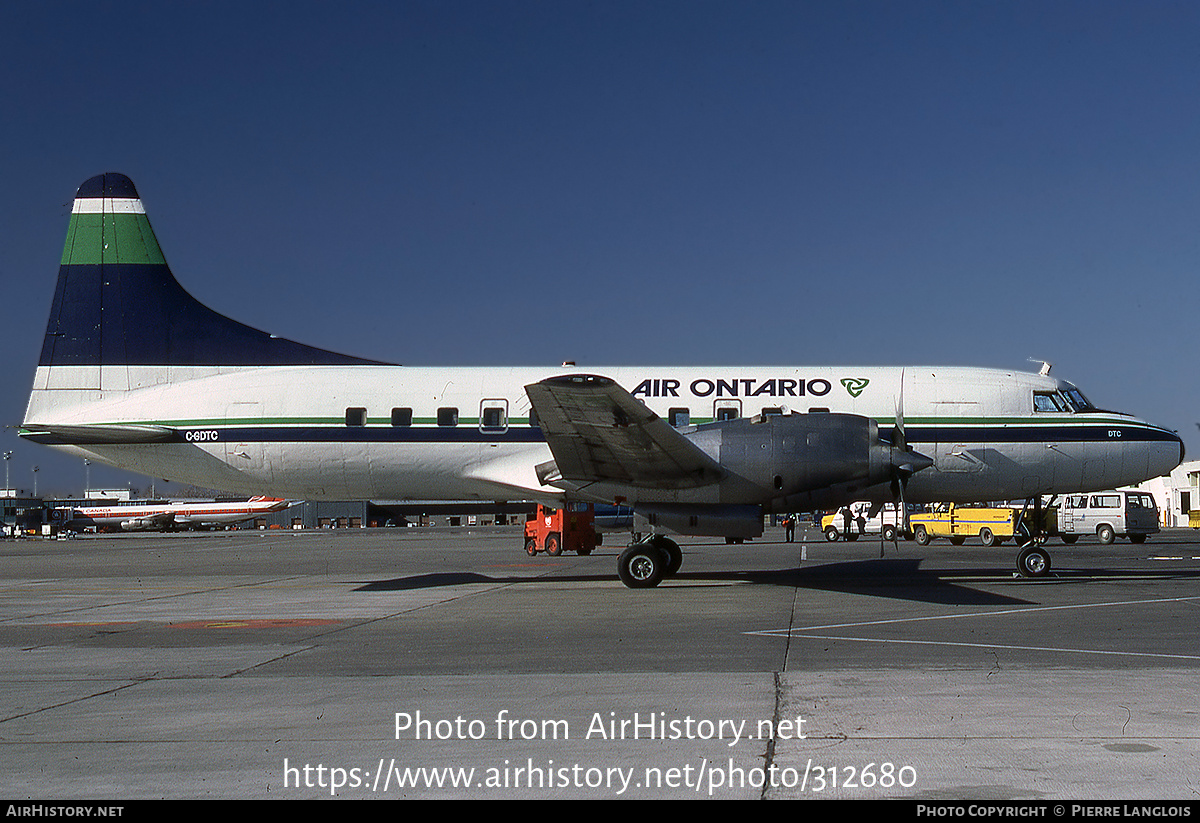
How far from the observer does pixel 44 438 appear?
57.2 feet

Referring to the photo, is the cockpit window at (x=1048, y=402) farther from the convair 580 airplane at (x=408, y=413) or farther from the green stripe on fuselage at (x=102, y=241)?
the green stripe on fuselage at (x=102, y=241)

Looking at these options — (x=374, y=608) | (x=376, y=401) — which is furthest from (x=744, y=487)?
(x=376, y=401)

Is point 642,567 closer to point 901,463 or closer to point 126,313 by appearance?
point 901,463

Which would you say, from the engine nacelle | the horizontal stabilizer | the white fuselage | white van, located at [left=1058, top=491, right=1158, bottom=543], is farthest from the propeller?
white van, located at [left=1058, top=491, right=1158, bottom=543]

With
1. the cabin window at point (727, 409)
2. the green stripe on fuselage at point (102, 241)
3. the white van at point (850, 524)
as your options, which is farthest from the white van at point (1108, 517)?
the green stripe on fuselage at point (102, 241)

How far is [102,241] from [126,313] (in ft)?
5.29

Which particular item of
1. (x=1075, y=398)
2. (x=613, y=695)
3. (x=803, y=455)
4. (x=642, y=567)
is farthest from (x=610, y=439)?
(x=1075, y=398)

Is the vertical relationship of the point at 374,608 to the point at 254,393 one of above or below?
below

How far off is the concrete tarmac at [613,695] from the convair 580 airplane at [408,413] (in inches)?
112

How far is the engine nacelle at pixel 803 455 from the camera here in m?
14.8

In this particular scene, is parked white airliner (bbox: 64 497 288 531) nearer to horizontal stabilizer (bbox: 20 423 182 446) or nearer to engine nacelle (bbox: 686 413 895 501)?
horizontal stabilizer (bbox: 20 423 182 446)

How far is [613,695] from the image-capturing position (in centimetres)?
723

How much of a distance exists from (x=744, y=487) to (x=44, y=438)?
1346cm
